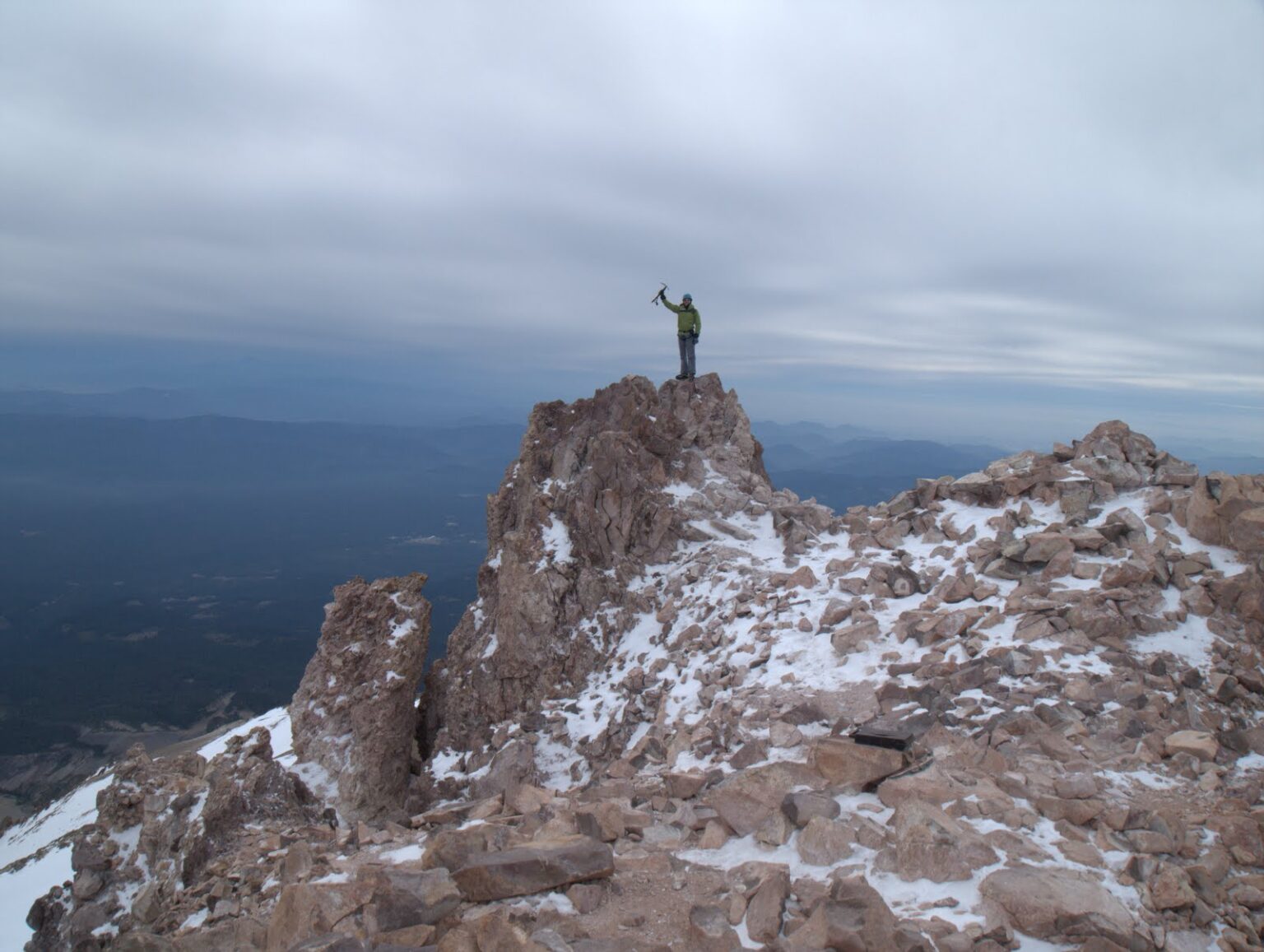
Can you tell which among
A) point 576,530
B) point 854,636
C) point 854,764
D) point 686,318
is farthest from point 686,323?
point 854,764

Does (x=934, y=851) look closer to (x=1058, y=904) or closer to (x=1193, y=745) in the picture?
(x=1058, y=904)

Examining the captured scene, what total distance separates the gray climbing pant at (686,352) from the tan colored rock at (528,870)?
21.4 m

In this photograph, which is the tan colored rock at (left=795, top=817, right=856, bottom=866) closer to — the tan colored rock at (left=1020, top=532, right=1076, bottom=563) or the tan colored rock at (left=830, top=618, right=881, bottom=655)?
the tan colored rock at (left=830, top=618, right=881, bottom=655)

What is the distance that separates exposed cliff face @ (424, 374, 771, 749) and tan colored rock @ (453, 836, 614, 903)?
12112 millimetres

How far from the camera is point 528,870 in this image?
24.1 feet

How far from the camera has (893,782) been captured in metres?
8.60

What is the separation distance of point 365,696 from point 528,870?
1471 centimetres

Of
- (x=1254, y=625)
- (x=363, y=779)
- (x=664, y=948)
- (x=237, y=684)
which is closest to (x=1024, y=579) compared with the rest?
(x=1254, y=625)

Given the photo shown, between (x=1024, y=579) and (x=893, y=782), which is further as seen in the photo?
(x=1024, y=579)

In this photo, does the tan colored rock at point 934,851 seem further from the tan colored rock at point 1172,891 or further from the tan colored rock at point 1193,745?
the tan colored rock at point 1193,745

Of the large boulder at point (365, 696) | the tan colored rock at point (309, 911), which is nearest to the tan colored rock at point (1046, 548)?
the tan colored rock at point (309, 911)

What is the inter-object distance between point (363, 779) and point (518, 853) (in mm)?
14008

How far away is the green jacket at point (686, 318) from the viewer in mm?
25734

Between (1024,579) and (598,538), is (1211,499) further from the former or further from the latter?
(598,538)
